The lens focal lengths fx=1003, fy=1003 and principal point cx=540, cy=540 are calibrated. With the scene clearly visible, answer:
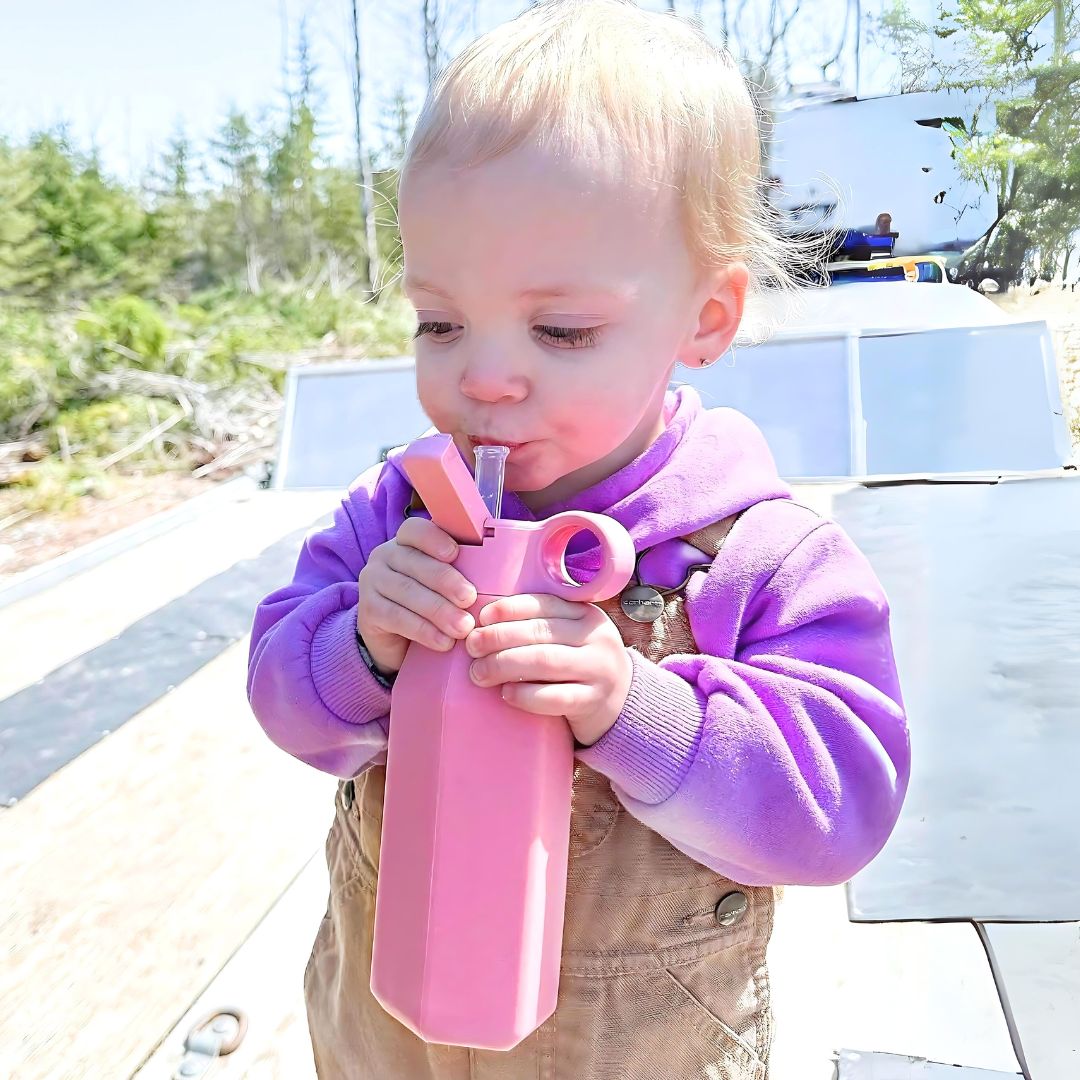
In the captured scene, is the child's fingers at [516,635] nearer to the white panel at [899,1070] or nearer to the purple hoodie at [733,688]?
the purple hoodie at [733,688]

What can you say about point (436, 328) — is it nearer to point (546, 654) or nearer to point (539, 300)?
point (539, 300)

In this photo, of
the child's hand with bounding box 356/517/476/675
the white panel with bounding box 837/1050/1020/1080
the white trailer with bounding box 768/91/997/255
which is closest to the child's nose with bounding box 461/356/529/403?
the child's hand with bounding box 356/517/476/675

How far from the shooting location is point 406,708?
61cm

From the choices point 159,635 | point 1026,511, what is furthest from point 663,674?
point 1026,511

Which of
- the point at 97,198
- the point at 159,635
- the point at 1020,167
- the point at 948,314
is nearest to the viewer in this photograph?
the point at 159,635

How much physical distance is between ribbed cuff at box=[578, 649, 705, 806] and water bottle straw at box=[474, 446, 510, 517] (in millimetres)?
140

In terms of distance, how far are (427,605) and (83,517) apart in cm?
554

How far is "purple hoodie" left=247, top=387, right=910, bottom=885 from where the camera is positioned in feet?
2.17

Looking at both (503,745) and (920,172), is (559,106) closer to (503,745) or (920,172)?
(503,745)

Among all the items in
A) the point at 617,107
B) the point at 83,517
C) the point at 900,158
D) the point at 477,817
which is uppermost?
the point at 900,158

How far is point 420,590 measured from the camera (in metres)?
0.61

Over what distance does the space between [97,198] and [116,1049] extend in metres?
12.8

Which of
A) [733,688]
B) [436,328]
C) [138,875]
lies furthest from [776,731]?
[138,875]

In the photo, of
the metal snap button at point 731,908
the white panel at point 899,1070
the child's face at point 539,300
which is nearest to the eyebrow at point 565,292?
the child's face at point 539,300
